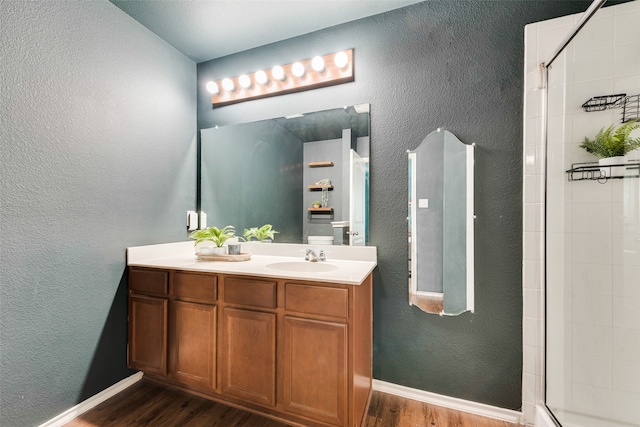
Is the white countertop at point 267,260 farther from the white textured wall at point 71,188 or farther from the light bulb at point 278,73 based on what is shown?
the light bulb at point 278,73

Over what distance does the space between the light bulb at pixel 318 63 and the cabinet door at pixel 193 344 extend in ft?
5.49

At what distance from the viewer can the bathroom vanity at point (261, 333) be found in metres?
1.38

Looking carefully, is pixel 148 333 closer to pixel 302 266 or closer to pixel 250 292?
pixel 250 292

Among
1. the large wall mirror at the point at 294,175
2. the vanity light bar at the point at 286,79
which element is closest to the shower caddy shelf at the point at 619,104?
the large wall mirror at the point at 294,175

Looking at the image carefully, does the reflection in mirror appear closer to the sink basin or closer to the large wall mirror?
the large wall mirror

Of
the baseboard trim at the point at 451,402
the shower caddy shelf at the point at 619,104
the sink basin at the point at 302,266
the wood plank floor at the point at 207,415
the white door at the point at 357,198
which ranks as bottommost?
the wood plank floor at the point at 207,415

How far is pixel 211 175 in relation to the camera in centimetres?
242

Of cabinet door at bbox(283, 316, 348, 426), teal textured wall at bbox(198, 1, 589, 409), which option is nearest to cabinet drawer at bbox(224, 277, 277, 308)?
cabinet door at bbox(283, 316, 348, 426)

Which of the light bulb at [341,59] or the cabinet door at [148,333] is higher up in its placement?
the light bulb at [341,59]

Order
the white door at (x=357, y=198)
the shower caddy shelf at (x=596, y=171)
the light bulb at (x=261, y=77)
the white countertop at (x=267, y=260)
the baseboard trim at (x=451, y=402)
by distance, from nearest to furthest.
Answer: the shower caddy shelf at (x=596, y=171), the white countertop at (x=267, y=260), the baseboard trim at (x=451, y=402), the white door at (x=357, y=198), the light bulb at (x=261, y=77)

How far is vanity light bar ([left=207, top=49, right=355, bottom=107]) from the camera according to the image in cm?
194

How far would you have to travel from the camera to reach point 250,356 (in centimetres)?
154

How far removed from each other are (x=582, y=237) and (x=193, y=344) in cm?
219

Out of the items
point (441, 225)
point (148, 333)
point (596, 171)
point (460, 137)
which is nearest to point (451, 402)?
point (441, 225)
